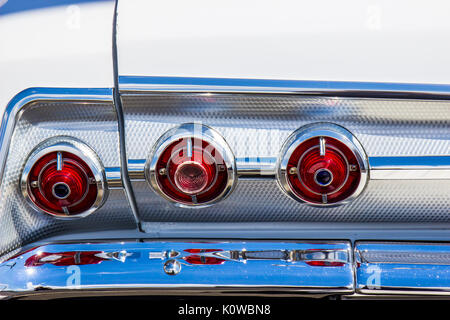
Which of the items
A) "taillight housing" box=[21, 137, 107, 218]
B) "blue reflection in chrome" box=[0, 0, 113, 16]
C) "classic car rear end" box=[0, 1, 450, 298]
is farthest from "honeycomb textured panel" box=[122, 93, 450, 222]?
"blue reflection in chrome" box=[0, 0, 113, 16]

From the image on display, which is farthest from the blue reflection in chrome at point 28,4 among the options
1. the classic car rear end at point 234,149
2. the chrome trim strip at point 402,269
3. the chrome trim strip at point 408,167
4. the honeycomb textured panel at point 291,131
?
the chrome trim strip at point 402,269

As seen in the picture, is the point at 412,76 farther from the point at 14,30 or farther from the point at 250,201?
the point at 14,30

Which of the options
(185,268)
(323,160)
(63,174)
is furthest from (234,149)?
(63,174)

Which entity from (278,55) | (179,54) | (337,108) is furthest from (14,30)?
(337,108)

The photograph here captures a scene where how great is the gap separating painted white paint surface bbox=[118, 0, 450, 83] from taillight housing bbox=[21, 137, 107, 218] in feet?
0.82

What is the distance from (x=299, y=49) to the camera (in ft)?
4.70

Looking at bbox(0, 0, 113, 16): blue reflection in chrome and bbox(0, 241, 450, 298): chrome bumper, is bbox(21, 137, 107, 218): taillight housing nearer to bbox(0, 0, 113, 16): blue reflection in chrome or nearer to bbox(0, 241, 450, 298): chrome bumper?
bbox(0, 241, 450, 298): chrome bumper

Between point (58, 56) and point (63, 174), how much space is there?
304mm

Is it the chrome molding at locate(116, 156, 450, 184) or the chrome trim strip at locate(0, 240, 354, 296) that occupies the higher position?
the chrome molding at locate(116, 156, 450, 184)

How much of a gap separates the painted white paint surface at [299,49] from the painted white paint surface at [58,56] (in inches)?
2.4

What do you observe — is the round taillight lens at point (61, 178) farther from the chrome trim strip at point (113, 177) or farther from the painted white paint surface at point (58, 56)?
the painted white paint surface at point (58, 56)

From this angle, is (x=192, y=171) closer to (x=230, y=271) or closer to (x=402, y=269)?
(x=230, y=271)

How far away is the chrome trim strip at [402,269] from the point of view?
146 cm

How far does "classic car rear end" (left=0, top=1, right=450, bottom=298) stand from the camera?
56.6 inches
